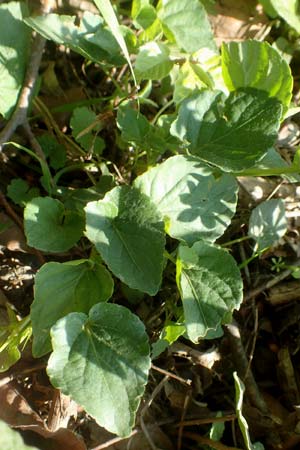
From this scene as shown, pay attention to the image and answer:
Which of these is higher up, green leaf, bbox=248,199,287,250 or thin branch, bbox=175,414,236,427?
green leaf, bbox=248,199,287,250

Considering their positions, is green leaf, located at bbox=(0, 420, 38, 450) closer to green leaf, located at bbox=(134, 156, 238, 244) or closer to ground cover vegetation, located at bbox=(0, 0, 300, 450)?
ground cover vegetation, located at bbox=(0, 0, 300, 450)

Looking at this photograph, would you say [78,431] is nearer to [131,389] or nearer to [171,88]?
[131,389]

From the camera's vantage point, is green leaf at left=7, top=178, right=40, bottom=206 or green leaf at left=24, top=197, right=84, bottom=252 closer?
green leaf at left=24, top=197, right=84, bottom=252

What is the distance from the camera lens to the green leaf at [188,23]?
4.89ft

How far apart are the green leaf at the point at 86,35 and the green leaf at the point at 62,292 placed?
480 millimetres

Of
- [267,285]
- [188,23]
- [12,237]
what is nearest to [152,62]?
[188,23]

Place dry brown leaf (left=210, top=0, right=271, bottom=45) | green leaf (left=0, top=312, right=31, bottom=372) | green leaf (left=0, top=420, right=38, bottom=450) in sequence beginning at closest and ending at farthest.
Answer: green leaf (left=0, top=420, right=38, bottom=450) → green leaf (left=0, top=312, right=31, bottom=372) → dry brown leaf (left=210, top=0, right=271, bottom=45)

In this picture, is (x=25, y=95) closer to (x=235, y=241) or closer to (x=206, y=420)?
(x=235, y=241)

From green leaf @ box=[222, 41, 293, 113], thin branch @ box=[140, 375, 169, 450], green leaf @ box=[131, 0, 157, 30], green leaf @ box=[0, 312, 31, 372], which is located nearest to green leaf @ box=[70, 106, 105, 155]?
green leaf @ box=[131, 0, 157, 30]

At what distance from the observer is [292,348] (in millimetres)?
1568

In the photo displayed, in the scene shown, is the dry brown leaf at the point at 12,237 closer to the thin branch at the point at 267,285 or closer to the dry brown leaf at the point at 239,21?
the thin branch at the point at 267,285

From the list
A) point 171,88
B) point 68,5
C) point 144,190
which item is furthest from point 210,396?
point 68,5

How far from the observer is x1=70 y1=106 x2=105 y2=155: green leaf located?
150cm

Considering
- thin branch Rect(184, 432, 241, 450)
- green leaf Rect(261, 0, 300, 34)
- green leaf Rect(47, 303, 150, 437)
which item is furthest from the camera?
green leaf Rect(261, 0, 300, 34)
